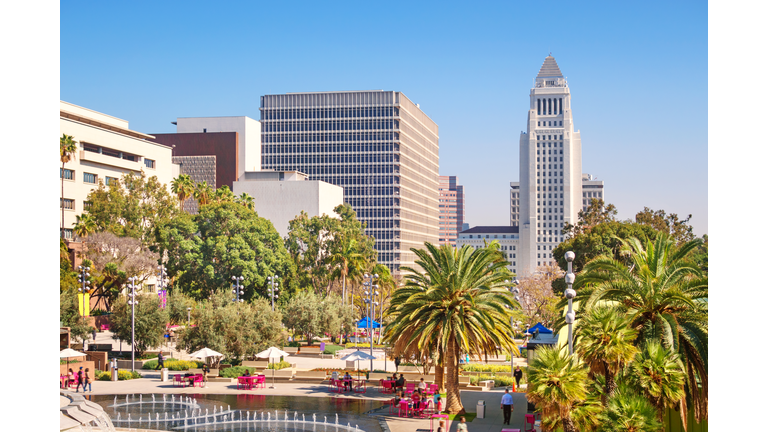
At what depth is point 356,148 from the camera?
16525cm

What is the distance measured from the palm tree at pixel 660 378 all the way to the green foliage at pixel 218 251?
57.2 m

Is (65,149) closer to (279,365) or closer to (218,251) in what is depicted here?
(218,251)

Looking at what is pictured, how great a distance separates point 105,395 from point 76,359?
447 inches

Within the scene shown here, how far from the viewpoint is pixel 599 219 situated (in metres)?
84.4

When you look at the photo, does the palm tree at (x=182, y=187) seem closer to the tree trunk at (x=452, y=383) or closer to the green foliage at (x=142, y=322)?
the green foliage at (x=142, y=322)

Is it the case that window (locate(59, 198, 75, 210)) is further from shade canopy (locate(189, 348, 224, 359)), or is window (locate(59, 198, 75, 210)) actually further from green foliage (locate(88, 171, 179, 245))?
shade canopy (locate(189, 348, 224, 359))

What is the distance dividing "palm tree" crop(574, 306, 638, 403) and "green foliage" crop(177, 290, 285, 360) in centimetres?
2784

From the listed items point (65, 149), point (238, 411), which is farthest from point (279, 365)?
point (65, 149)

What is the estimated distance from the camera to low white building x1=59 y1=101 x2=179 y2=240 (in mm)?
88938

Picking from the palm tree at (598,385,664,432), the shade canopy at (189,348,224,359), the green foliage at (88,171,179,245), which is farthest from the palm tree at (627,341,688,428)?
the green foliage at (88,171,179,245)

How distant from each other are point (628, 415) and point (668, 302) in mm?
4965
